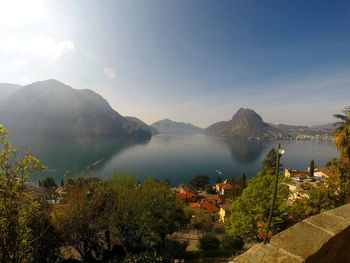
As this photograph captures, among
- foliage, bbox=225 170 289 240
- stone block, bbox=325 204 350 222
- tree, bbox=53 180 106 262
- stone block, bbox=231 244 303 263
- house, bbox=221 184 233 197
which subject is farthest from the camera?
house, bbox=221 184 233 197

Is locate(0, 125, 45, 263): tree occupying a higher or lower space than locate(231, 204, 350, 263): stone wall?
lower

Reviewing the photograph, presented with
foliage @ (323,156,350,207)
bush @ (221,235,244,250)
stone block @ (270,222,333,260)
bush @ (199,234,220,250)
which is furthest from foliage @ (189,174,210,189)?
stone block @ (270,222,333,260)

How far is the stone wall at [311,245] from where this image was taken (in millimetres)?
1706

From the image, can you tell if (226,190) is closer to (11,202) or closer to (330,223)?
(11,202)

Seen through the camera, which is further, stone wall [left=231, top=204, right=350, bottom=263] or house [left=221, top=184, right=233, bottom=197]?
house [left=221, top=184, right=233, bottom=197]

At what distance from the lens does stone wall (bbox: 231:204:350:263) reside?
171cm

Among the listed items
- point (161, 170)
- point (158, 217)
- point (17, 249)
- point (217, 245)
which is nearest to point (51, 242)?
point (17, 249)

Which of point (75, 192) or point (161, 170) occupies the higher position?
point (75, 192)

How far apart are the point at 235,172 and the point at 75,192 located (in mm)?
92662

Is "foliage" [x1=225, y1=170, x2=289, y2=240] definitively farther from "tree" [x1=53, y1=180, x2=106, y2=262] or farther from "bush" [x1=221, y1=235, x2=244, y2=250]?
"tree" [x1=53, y1=180, x2=106, y2=262]

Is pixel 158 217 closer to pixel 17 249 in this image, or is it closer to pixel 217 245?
pixel 217 245

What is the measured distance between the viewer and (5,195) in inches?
201

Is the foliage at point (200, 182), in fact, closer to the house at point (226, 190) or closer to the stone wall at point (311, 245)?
the house at point (226, 190)

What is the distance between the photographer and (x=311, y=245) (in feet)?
6.01
